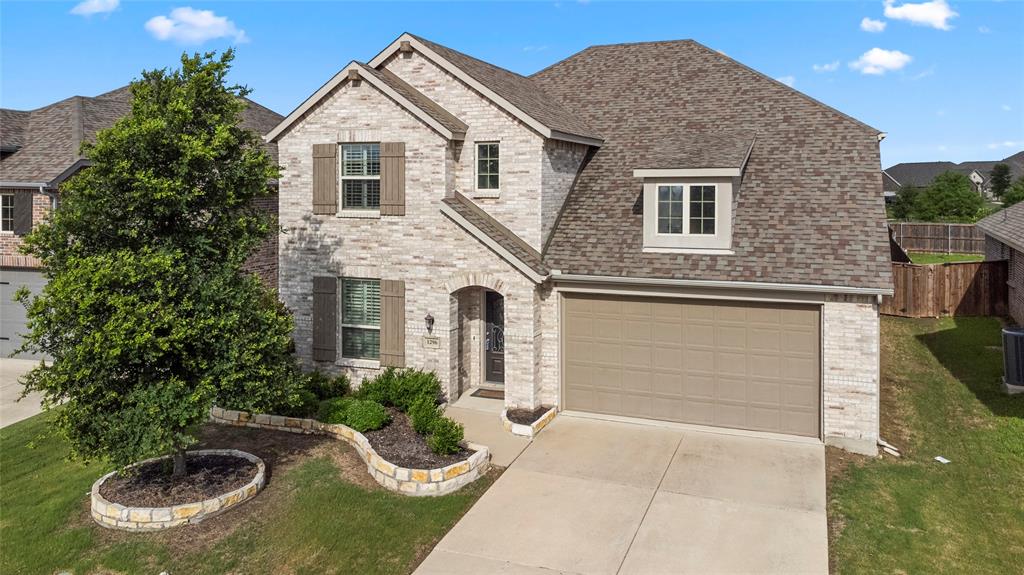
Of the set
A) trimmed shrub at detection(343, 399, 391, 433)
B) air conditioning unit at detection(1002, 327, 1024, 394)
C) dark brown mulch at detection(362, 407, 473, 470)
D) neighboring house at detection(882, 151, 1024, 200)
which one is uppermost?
neighboring house at detection(882, 151, 1024, 200)

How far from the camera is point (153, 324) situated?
9.11 metres

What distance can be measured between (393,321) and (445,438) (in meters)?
4.13

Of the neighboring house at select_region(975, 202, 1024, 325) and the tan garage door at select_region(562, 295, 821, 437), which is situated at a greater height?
the neighboring house at select_region(975, 202, 1024, 325)

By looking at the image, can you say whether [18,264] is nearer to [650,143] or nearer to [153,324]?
[153,324]

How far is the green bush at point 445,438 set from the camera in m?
11.2

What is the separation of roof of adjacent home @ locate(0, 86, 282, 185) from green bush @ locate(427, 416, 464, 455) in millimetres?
10186

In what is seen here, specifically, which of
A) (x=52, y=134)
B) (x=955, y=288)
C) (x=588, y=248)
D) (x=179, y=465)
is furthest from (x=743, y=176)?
(x=52, y=134)

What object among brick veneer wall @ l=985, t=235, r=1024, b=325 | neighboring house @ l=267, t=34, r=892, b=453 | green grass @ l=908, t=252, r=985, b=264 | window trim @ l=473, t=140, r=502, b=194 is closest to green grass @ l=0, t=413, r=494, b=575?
neighboring house @ l=267, t=34, r=892, b=453

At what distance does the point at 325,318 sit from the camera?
15266 mm

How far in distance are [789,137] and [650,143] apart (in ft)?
9.63

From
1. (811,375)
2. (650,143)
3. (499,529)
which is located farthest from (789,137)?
(499,529)

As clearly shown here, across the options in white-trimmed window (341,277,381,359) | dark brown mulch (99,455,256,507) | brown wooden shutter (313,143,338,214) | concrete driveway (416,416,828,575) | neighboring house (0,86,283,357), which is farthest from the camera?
neighboring house (0,86,283,357)

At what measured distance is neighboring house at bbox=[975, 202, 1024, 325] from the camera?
19.1 meters

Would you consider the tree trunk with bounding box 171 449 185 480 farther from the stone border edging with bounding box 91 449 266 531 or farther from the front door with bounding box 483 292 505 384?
the front door with bounding box 483 292 505 384
